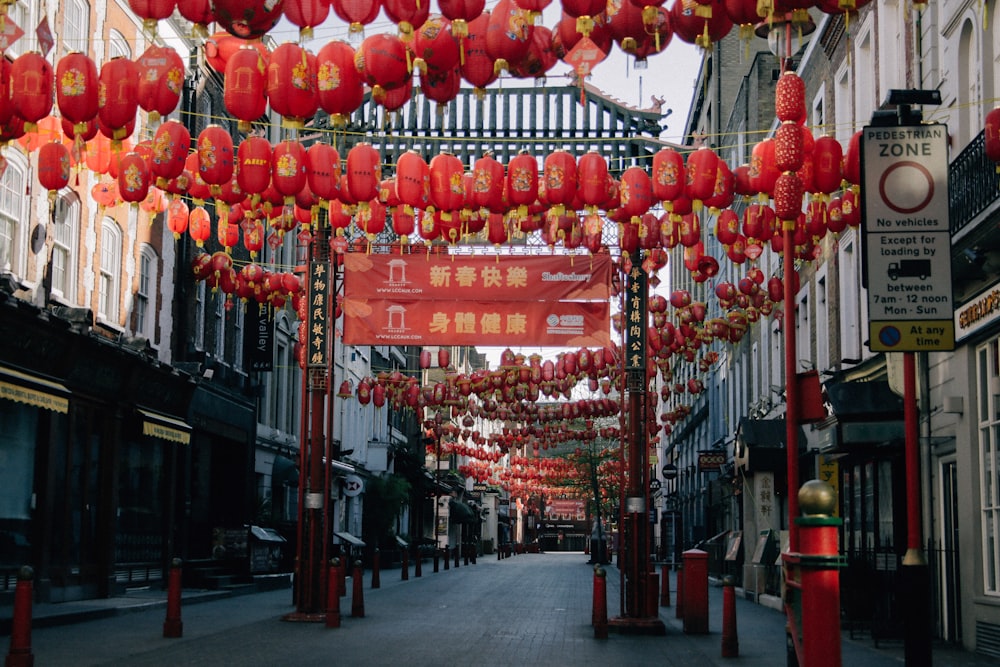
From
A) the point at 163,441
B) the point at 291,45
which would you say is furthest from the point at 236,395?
the point at 291,45

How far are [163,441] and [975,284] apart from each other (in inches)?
710

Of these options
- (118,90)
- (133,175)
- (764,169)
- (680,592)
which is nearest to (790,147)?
(764,169)

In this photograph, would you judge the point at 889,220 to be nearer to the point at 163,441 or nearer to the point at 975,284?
the point at 975,284

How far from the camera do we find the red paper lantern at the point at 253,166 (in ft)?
47.4

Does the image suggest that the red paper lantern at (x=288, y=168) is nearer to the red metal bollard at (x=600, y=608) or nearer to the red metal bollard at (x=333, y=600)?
the red metal bollard at (x=333, y=600)

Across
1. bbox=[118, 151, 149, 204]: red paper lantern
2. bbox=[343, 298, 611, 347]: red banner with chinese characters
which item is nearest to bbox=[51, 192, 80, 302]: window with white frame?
bbox=[343, 298, 611, 347]: red banner with chinese characters

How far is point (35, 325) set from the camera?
62.3ft

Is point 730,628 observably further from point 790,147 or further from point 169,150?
point 169,150

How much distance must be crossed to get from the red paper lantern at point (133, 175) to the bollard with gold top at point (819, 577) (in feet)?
33.1

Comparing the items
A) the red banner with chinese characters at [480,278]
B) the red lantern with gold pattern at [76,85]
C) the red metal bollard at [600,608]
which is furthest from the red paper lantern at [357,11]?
the red banner with chinese characters at [480,278]

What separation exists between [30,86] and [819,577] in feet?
29.9

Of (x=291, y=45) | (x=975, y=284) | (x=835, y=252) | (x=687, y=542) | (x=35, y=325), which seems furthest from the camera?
(x=687, y=542)

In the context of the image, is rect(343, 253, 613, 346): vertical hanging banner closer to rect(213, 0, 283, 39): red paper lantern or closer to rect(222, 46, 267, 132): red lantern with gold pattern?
rect(222, 46, 267, 132): red lantern with gold pattern

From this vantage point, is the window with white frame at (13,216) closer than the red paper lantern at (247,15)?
No
